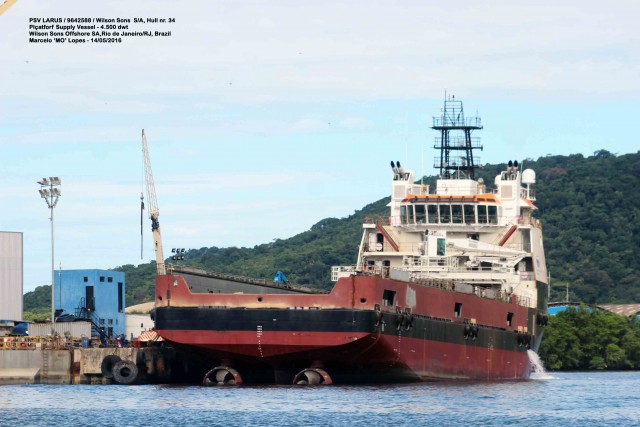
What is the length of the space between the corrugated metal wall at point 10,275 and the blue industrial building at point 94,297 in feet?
15.6

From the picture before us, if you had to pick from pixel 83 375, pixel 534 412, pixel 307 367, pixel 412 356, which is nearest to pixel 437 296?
pixel 412 356

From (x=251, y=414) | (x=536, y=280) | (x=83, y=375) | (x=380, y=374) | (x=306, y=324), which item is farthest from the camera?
(x=536, y=280)

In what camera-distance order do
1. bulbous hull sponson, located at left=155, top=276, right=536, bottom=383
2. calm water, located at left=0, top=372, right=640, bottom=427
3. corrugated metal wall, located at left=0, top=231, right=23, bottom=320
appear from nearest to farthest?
calm water, located at left=0, top=372, right=640, bottom=427, bulbous hull sponson, located at left=155, top=276, right=536, bottom=383, corrugated metal wall, located at left=0, top=231, right=23, bottom=320

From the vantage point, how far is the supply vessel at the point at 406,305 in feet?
229

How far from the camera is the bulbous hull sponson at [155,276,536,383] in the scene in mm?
69438

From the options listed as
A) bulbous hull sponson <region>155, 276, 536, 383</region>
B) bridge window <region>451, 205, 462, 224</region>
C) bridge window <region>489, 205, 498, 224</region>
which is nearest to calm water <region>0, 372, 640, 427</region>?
bulbous hull sponson <region>155, 276, 536, 383</region>

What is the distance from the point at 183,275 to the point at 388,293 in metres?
10.2

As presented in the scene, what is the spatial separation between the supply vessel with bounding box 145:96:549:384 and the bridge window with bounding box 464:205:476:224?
2.4 inches

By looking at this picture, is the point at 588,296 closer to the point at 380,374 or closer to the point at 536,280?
the point at 536,280

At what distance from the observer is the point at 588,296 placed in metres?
195

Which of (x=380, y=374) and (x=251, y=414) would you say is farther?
(x=380, y=374)

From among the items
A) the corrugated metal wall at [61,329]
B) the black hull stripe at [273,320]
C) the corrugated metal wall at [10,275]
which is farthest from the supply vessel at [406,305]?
the corrugated metal wall at [10,275]

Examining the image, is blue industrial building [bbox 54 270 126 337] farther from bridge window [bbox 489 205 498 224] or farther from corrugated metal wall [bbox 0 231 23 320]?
bridge window [bbox 489 205 498 224]

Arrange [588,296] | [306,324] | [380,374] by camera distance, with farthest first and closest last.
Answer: [588,296], [380,374], [306,324]
